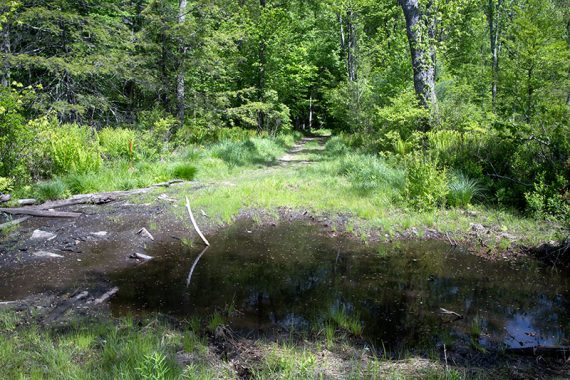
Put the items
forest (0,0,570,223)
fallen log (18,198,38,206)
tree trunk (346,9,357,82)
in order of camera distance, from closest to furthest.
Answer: fallen log (18,198,38,206), forest (0,0,570,223), tree trunk (346,9,357,82)

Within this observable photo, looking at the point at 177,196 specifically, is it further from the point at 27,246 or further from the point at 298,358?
the point at 298,358

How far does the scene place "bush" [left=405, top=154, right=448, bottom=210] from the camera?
27.6 feet

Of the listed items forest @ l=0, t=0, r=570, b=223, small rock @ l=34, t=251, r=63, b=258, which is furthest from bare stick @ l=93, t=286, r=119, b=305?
forest @ l=0, t=0, r=570, b=223

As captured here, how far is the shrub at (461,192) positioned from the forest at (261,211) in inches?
1.5

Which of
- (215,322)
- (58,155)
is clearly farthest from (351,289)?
(58,155)

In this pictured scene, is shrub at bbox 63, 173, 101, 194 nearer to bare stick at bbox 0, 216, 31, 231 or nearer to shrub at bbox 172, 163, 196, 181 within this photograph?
bare stick at bbox 0, 216, 31, 231

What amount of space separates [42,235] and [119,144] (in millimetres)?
5740

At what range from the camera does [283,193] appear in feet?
32.8

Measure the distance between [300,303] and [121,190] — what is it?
689 centimetres

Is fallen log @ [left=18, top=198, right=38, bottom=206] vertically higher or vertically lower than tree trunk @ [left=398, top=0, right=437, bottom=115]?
lower

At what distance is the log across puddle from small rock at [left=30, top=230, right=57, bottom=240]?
1.91 metres

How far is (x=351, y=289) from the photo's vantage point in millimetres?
5387

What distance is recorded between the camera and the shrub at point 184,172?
38.7ft

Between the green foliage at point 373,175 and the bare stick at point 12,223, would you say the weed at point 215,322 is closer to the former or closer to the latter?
the bare stick at point 12,223
